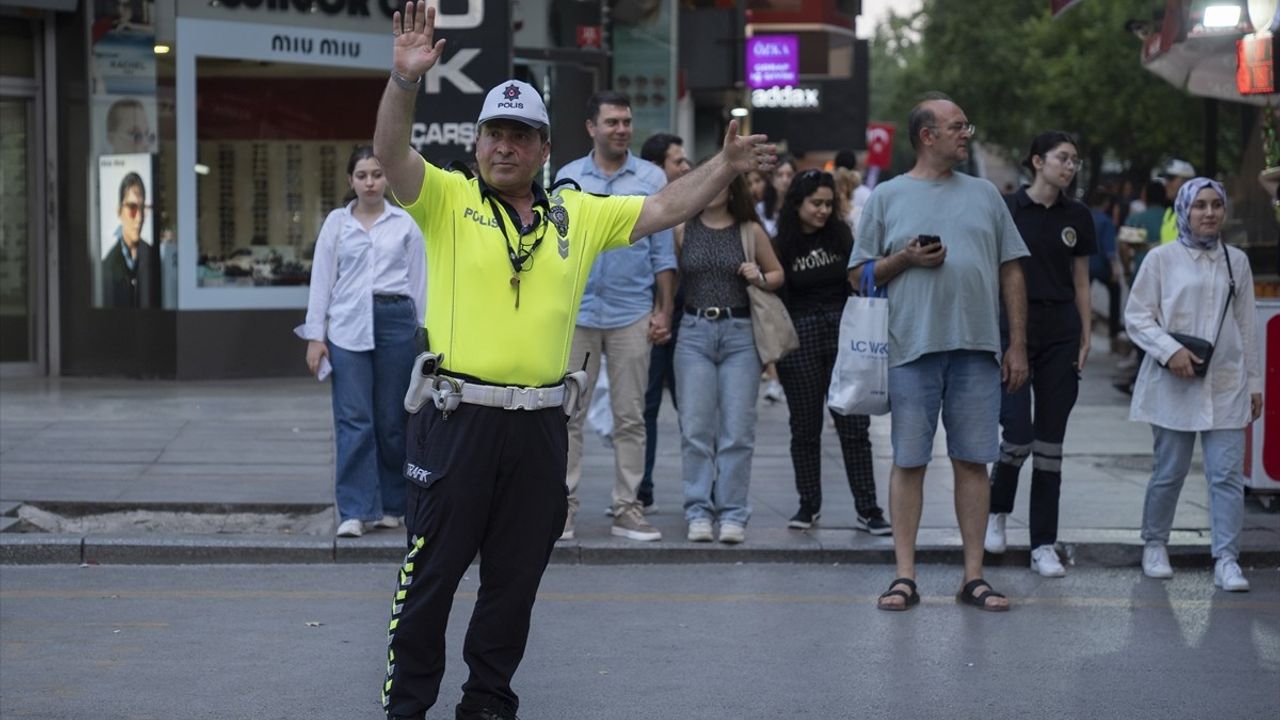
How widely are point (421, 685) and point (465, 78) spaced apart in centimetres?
591

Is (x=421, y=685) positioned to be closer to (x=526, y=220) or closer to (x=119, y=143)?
(x=526, y=220)

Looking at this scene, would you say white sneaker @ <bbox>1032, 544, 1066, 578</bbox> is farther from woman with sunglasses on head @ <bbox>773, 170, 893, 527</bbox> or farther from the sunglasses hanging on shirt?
the sunglasses hanging on shirt

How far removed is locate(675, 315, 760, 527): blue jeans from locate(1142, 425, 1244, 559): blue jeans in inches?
76.5

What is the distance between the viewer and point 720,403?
355 inches

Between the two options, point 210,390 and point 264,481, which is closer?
point 264,481

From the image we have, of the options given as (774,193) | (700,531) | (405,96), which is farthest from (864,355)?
(774,193)

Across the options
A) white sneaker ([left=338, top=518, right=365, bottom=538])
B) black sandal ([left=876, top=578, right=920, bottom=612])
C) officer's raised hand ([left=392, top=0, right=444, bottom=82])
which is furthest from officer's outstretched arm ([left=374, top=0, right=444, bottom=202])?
white sneaker ([left=338, top=518, right=365, bottom=538])

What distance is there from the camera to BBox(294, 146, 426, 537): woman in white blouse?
8.79 meters

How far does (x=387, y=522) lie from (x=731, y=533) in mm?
1779

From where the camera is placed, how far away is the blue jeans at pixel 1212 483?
833 cm

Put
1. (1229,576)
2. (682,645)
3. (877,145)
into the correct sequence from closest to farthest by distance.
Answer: (682,645), (1229,576), (877,145)

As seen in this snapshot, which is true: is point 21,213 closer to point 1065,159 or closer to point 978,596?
point 1065,159

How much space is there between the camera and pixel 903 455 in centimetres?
771

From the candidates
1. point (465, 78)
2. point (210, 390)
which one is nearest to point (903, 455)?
point (465, 78)
